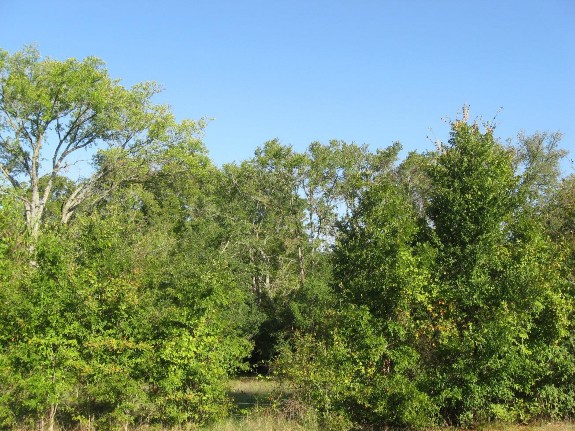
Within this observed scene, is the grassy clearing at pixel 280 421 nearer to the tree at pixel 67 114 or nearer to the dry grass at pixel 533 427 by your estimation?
the dry grass at pixel 533 427

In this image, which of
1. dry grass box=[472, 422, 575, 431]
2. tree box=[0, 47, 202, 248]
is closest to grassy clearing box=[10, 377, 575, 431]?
dry grass box=[472, 422, 575, 431]

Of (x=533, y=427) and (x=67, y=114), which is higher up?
(x=67, y=114)

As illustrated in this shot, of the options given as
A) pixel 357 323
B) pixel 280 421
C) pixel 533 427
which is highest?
pixel 357 323

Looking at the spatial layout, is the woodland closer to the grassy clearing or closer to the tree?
the grassy clearing

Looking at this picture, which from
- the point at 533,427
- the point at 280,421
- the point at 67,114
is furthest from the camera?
the point at 67,114

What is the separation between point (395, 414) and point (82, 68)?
24664 millimetres

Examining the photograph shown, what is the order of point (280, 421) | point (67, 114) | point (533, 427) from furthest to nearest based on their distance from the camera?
point (67, 114)
point (533, 427)
point (280, 421)

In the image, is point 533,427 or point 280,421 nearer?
point 280,421

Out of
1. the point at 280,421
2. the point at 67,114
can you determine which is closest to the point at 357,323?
the point at 280,421

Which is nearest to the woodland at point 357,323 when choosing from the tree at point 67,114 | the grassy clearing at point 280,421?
the grassy clearing at point 280,421

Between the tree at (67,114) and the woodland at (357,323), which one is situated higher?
the tree at (67,114)

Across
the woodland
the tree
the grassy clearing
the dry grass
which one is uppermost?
the tree

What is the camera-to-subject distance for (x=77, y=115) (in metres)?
29.7

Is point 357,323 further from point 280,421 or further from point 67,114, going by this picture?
point 67,114
